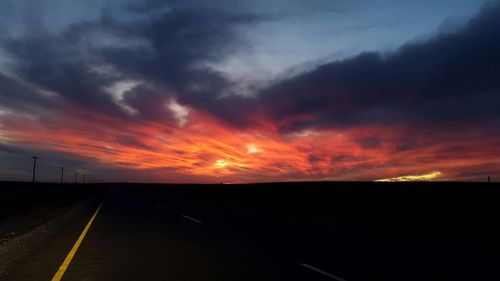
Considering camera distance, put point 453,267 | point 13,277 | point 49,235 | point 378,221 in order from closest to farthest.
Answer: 1. point 13,277
2. point 453,267
3. point 49,235
4. point 378,221

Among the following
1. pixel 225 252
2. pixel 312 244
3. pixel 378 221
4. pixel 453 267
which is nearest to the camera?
pixel 453 267

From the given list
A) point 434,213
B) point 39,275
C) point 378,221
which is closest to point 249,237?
point 39,275

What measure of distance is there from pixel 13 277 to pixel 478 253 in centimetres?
1103

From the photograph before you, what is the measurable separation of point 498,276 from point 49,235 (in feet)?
46.9

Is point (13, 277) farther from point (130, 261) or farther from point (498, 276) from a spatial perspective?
point (498, 276)

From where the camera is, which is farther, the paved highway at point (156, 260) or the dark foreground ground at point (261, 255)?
the dark foreground ground at point (261, 255)

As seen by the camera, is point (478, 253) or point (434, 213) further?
point (434, 213)

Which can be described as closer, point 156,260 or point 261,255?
point 156,260

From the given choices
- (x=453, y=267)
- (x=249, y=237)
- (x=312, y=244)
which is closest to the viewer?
(x=453, y=267)

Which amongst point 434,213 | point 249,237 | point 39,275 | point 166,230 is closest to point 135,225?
point 166,230

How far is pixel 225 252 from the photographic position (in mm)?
11961

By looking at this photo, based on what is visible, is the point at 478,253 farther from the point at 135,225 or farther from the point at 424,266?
the point at 135,225

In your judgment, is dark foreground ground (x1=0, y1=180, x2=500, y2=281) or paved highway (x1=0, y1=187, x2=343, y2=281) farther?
dark foreground ground (x1=0, y1=180, x2=500, y2=281)

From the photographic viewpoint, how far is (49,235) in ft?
54.6
